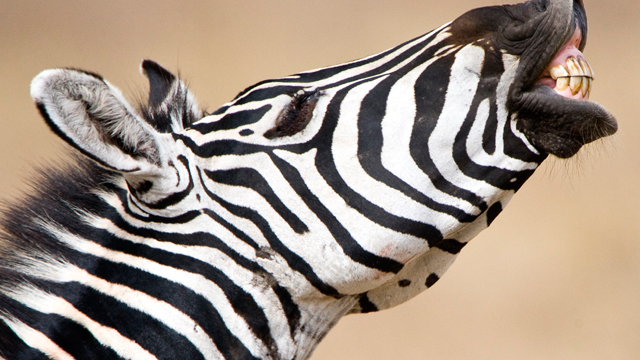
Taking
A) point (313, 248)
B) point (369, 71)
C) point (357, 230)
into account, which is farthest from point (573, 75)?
point (313, 248)

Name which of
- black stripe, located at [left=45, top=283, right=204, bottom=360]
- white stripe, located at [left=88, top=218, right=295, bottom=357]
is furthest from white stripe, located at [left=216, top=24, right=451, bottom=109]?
black stripe, located at [left=45, top=283, right=204, bottom=360]

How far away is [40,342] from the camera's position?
1.91 metres

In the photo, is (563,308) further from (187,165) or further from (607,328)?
(187,165)

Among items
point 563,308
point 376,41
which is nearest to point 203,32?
point 376,41

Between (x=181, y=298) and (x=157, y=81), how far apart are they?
1281 millimetres

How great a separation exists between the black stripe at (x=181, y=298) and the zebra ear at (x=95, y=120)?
376mm

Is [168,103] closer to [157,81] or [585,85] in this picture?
[157,81]

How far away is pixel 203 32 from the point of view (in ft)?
31.7

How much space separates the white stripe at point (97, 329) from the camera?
6.34 feet

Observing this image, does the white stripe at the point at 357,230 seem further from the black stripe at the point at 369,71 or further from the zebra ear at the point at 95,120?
the zebra ear at the point at 95,120

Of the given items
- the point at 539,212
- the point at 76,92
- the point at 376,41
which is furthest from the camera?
the point at 376,41

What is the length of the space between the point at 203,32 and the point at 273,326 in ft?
27.6

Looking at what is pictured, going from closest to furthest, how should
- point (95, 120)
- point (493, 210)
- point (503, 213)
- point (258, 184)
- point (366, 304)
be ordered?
point (95, 120) → point (258, 184) → point (493, 210) → point (366, 304) → point (503, 213)

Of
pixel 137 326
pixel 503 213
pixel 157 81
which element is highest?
pixel 503 213
